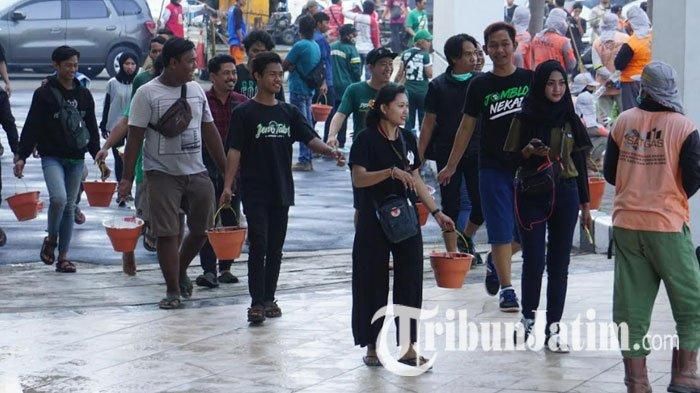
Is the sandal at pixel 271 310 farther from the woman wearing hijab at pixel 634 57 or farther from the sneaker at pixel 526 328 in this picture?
the woman wearing hijab at pixel 634 57

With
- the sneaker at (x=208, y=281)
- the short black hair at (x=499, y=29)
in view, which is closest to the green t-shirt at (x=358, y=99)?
the sneaker at (x=208, y=281)

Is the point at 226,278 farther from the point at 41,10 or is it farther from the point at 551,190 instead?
the point at 41,10

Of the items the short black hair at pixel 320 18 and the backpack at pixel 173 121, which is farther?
the short black hair at pixel 320 18

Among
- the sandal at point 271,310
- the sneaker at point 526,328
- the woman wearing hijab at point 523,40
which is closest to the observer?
the sneaker at point 526,328

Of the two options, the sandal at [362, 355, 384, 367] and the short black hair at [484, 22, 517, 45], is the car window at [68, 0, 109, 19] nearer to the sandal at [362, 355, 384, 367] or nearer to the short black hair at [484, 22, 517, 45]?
the short black hair at [484, 22, 517, 45]

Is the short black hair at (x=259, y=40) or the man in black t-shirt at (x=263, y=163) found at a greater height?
the short black hair at (x=259, y=40)

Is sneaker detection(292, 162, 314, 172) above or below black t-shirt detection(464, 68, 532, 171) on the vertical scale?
below

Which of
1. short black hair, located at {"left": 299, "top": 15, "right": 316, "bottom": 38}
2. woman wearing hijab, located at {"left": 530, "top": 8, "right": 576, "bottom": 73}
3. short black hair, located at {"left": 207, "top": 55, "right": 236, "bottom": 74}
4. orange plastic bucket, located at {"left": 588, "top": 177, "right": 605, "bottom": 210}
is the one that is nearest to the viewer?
short black hair, located at {"left": 207, "top": 55, "right": 236, "bottom": 74}

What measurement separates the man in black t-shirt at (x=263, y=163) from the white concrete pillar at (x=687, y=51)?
3053mm

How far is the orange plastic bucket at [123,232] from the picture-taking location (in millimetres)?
11227

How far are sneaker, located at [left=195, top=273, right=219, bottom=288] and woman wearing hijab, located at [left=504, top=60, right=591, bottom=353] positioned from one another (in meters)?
3.33

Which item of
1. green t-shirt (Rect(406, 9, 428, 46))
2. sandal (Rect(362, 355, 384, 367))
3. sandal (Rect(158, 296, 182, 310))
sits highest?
green t-shirt (Rect(406, 9, 428, 46))

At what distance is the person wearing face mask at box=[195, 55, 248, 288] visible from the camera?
11.6m

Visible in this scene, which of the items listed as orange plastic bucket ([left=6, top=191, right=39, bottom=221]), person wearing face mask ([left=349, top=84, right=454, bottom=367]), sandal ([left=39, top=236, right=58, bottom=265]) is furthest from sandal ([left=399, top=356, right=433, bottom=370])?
orange plastic bucket ([left=6, top=191, right=39, bottom=221])
